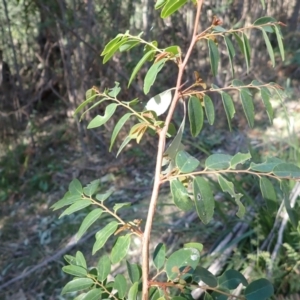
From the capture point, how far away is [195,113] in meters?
0.82

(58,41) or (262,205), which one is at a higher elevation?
(58,41)

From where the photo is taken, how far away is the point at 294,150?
8.44 ft

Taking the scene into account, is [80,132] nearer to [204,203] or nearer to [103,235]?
[103,235]

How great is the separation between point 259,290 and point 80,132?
10.4 feet

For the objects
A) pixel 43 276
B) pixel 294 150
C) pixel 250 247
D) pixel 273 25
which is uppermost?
pixel 273 25

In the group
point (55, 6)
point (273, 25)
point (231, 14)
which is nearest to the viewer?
point (273, 25)

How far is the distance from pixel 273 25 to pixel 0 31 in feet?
11.7

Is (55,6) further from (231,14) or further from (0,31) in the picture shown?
(231,14)

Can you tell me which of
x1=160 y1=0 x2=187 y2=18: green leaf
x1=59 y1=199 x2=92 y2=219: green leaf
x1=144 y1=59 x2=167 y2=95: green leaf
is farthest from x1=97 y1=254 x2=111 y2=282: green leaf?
x1=160 y1=0 x2=187 y2=18: green leaf

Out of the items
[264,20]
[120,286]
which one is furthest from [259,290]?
[264,20]

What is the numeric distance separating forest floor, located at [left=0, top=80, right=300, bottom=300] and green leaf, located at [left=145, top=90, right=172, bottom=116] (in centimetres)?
163

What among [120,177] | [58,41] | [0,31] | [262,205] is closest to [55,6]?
[58,41]

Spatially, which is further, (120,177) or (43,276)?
(120,177)

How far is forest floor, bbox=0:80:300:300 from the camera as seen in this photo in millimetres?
2711
